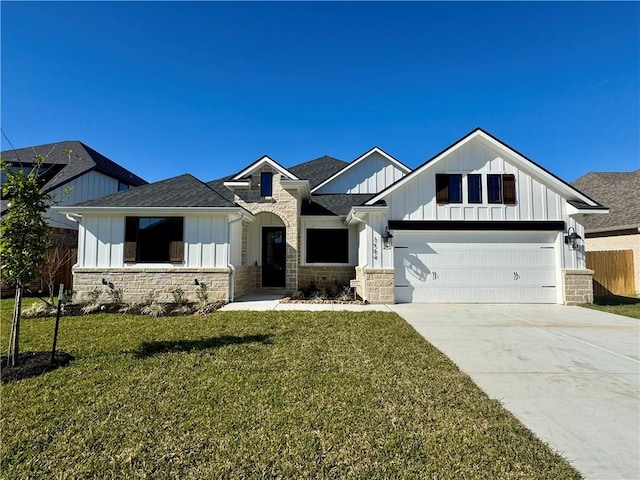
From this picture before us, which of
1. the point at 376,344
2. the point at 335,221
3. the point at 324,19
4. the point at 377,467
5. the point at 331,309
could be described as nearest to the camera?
the point at 377,467

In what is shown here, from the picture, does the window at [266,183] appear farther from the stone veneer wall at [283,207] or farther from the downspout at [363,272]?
the downspout at [363,272]

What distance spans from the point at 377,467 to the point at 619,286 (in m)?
17.5

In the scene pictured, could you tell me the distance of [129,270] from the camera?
10719 mm

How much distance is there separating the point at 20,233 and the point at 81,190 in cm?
1530

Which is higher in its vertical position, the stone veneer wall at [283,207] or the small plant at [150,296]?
the stone veneer wall at [283,207]

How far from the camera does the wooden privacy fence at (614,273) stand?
13688 millimetres

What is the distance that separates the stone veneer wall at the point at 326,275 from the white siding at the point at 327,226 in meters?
0.40

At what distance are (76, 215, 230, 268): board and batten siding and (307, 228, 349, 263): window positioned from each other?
3959mm

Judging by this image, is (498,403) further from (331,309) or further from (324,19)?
(324,19)

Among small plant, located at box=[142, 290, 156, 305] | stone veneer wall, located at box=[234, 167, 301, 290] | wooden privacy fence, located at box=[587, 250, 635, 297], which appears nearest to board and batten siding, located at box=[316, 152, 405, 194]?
stone veneer wall, located at box=[234, 167, 301, 290]

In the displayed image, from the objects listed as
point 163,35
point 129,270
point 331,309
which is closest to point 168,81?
point 163,35

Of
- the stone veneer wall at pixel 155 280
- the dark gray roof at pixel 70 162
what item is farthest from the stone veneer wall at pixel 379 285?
the dark gray roof at pixel 70 162

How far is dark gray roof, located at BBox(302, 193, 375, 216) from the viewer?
13578mm

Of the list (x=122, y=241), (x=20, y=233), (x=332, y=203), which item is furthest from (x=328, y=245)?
(x=20, y=233)
